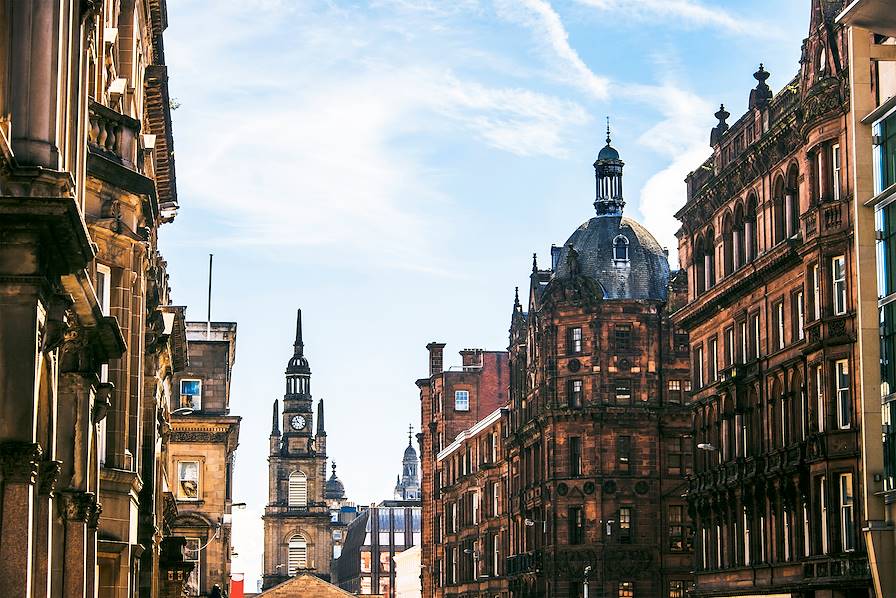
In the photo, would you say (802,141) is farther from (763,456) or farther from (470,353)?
(470,353)

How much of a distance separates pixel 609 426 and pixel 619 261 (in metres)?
10.6

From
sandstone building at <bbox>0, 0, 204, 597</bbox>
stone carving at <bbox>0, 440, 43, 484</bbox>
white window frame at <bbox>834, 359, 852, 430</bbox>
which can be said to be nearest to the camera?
stone carving at <bbox>0, 440, 43, 484</bbox>

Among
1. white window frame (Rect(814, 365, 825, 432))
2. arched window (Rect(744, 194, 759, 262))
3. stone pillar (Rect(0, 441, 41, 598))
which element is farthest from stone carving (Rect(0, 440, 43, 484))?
arched window (Rect(744, 194, 759, 262))

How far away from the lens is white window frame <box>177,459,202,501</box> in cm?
8750

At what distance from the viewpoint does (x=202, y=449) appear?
3487 inches

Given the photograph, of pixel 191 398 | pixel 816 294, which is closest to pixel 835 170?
pixel 816 294

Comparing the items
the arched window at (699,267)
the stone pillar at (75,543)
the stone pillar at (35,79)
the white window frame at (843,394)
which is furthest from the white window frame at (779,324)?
the stone pillar at (35,79)

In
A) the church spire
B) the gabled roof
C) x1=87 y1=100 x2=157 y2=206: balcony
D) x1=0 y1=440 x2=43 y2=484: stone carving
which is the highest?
the church spire

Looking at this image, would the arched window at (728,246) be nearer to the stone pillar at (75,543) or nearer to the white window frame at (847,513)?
the white window frame at (847,513)

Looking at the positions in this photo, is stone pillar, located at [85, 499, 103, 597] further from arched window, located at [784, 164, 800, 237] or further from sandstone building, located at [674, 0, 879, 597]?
arched window, located at [784, 164, 800, 237]

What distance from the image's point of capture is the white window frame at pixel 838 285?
54.0m

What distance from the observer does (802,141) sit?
192ft

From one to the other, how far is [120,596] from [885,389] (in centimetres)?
2147

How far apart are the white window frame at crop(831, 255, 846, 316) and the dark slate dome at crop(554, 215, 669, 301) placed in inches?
1896
